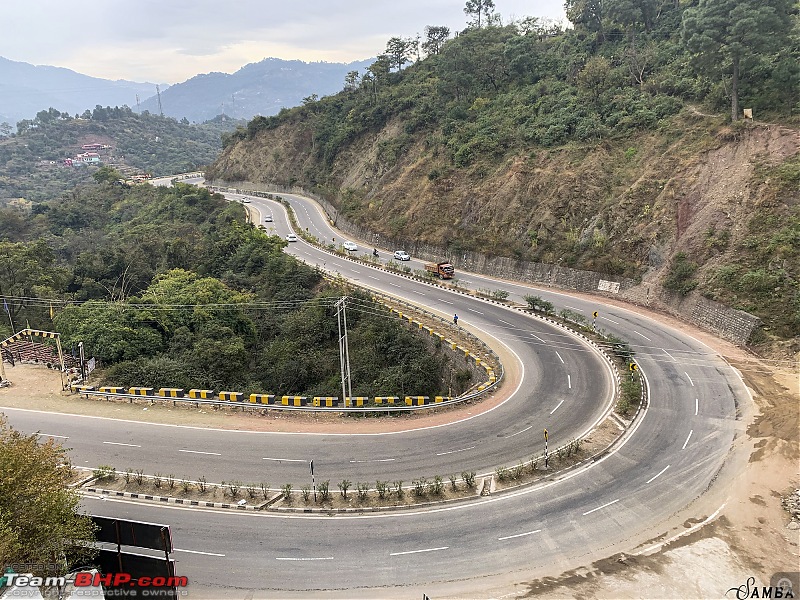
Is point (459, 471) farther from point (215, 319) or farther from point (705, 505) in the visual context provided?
point (215, 319)

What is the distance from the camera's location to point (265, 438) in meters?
27.7

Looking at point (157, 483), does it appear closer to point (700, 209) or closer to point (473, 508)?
point (473, 508)

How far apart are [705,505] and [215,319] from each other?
37.9m

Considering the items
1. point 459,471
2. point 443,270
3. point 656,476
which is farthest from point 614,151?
point 459,471

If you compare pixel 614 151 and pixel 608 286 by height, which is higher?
pixel 614 151

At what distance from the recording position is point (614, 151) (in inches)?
2224

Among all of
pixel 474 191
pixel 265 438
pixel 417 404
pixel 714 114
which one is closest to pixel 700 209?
pixel 714 114

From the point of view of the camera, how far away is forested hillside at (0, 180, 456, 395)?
124ft

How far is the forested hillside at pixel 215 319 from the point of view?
37656 mm

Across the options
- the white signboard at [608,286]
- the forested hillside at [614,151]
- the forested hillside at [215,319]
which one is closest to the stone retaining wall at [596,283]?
the white signboard at [608,286]

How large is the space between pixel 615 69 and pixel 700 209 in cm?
2773

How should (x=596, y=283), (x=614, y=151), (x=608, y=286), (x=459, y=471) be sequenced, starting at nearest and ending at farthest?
(x=459, y=471) < (x=608, y=286) < (x=596, y=283) < (x=614, y=151)

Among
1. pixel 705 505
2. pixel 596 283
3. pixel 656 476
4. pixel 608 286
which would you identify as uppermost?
pixel 596 283

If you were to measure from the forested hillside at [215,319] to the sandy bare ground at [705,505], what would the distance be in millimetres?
5457
